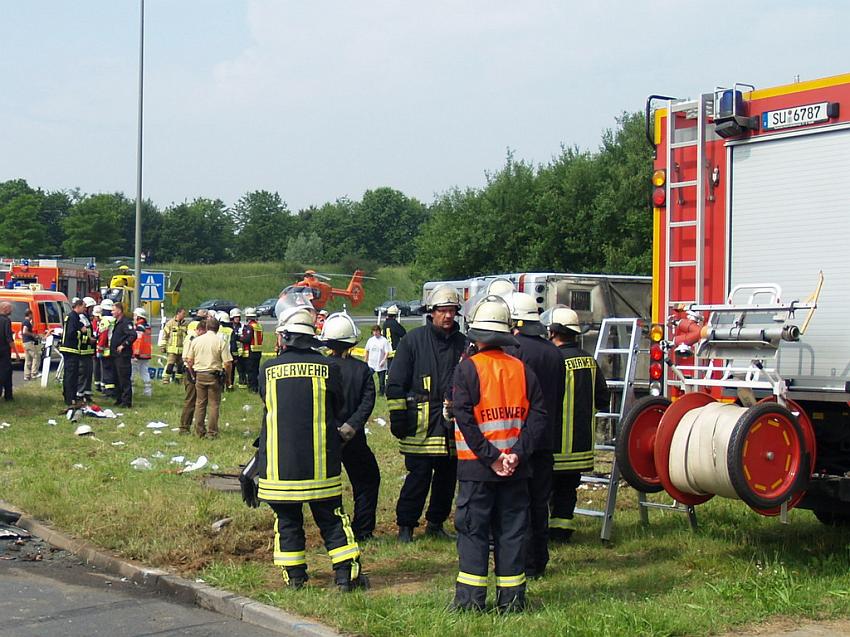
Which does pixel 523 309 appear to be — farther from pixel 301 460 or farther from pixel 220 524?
pixel 220 524

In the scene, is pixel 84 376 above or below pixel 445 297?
below

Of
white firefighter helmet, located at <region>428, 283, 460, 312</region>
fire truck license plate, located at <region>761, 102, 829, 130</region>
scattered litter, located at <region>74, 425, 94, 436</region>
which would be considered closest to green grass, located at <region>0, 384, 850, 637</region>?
white firefighter helmet, located at <region>428, 283, 460, 312</region>

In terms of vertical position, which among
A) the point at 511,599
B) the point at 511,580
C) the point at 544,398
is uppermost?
the point at 544,398

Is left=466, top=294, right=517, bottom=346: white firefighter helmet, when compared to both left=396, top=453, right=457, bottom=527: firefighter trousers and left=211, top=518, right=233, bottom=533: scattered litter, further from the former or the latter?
left=211, top=518, right=233, bottom=533: scattered litter

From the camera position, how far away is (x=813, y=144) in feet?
23.6

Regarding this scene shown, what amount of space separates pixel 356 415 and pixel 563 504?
1837 mm

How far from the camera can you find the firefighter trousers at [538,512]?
7.00 meters

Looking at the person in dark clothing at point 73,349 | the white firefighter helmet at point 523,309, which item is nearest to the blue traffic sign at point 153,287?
the person in dark clothing at point 73,349

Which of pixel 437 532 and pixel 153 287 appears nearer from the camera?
pixel 437 532

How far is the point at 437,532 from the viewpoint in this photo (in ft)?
27.8

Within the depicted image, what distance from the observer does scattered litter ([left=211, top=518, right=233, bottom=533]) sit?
8.47m

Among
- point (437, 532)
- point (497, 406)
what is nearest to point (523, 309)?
point (497, 406)

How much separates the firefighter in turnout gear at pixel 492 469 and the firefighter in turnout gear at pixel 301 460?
2.97ft

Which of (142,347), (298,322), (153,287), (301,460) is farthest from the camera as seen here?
(153,287)
